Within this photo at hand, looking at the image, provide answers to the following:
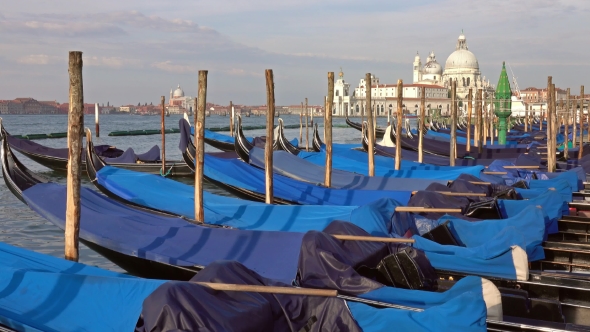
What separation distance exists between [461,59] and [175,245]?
75536 mm

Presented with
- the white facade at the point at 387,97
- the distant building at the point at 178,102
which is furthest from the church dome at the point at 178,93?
the white facade at the point at 387,97

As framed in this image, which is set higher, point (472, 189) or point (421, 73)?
point (421, 73)

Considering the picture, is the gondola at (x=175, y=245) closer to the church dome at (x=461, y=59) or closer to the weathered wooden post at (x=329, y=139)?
the weathered wooden post at (x=329, y=139)

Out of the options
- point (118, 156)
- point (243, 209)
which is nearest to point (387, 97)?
point (118, 156)

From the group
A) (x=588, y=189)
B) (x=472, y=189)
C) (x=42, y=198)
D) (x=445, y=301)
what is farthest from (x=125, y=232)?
(x=588, y=189)

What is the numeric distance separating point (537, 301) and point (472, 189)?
10.5 ft

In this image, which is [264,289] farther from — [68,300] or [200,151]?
[200,151]

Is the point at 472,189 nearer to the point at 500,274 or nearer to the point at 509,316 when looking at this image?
the point at 500,274

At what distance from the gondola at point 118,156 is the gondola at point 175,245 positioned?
6.90 metres

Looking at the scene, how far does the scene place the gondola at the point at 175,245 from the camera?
469cm

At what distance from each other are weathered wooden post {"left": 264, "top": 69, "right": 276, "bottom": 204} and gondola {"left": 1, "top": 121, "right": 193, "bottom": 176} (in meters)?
5.55

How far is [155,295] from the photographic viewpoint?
3.12m

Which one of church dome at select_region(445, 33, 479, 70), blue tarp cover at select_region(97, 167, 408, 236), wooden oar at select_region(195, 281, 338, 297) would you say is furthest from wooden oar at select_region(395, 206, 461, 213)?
church dome at select_region(445, 33, 479, 70)

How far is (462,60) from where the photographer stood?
76.9 m
